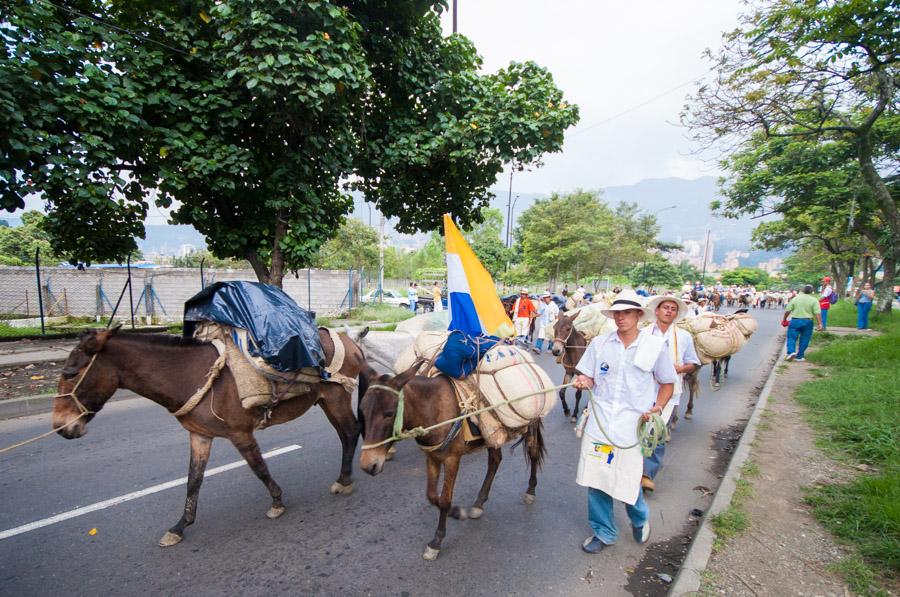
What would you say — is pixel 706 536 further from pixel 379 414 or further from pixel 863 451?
pixel 863 451

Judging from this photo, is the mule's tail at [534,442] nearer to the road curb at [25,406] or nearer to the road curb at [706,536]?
the road curb at [706,536]

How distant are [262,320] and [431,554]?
7.44 ft

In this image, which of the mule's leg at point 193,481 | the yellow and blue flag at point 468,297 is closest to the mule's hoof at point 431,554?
the yellow and blue flag at point 468,297

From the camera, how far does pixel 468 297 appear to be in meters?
3.56

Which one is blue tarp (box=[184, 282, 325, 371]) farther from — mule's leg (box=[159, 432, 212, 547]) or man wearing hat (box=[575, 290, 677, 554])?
man wearing hat (box=[575, 290, 677, 554])

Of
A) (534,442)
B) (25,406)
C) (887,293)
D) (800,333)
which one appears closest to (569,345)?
(534,442)

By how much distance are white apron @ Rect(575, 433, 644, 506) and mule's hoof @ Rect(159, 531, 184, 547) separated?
3.06m

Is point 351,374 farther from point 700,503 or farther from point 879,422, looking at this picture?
point 879,422

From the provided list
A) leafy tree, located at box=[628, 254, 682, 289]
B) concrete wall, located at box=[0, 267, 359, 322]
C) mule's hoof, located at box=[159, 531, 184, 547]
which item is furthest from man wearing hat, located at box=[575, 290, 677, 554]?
leafy tree, located at box=[628, 254, 682, 289]

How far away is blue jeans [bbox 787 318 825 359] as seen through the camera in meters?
9.81

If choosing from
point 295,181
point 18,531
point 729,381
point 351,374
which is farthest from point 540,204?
point 18,531

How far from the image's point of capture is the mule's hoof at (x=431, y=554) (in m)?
3.05

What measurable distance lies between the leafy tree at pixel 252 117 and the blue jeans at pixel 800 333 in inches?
297

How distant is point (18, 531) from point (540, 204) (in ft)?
107
